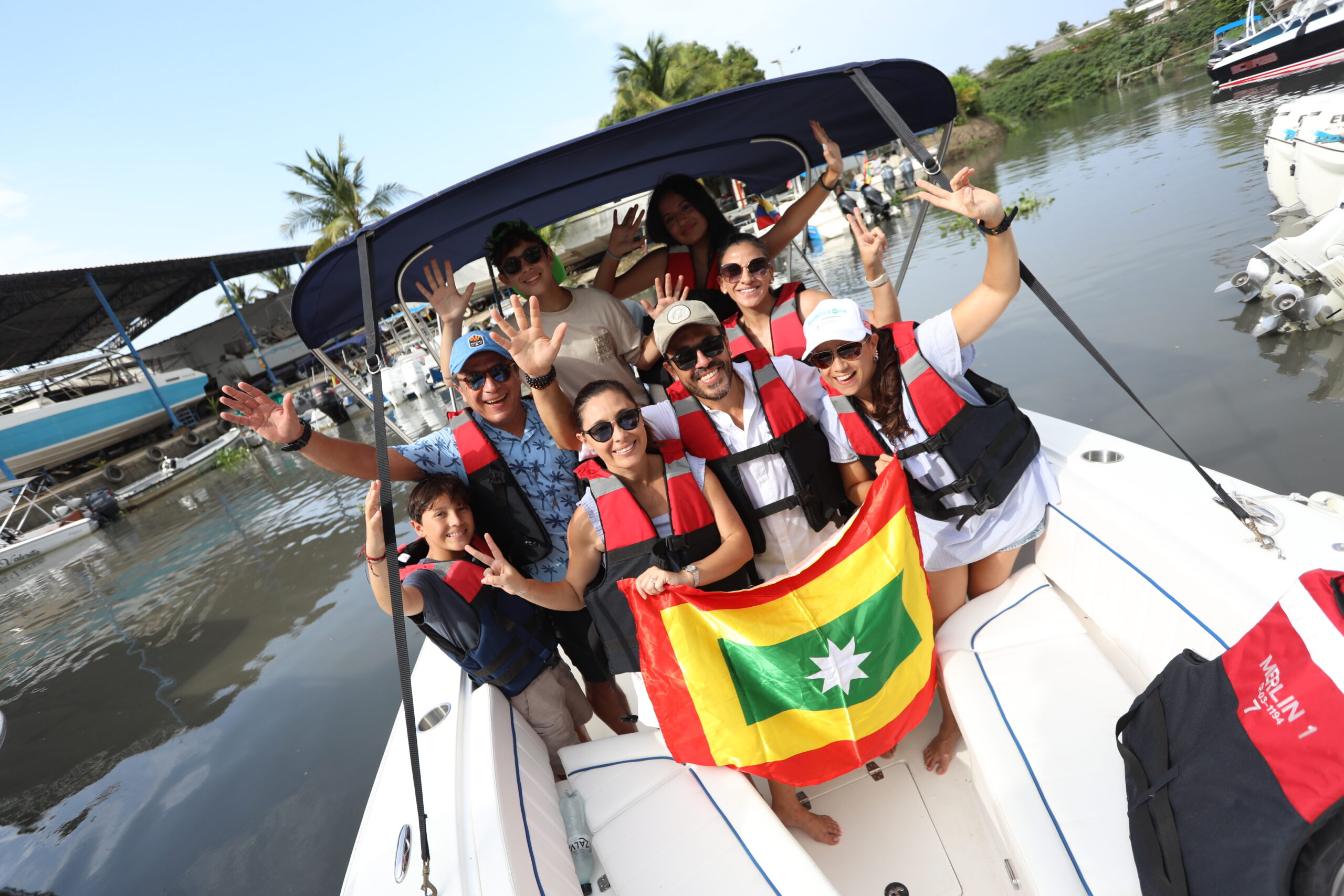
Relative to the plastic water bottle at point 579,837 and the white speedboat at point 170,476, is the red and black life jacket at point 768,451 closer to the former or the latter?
the plastic water bottle at point 579,837

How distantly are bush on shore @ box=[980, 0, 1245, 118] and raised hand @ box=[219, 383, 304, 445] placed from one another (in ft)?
153

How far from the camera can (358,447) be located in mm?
2598

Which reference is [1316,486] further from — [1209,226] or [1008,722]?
[1209,226]

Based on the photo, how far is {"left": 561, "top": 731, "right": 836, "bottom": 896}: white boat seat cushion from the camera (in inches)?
66.8

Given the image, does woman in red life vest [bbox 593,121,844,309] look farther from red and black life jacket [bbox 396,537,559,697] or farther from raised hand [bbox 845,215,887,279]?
red and black life jacket [bbox 396,537,559,697]

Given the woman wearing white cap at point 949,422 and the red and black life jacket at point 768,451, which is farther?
the red and black life jacket at point 768,451

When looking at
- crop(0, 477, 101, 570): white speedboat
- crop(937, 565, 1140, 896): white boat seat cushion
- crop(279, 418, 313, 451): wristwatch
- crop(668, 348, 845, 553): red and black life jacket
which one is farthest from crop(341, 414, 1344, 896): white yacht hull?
crop(0, 477, 101, 570): white speedboat

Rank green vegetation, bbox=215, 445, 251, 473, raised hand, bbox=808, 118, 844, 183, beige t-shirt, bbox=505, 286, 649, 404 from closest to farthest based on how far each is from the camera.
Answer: beige t-shirt, bbox=505, 286, 649, 404 → raised hand, bbox=808, 118, 844, 183 → green vegetation, bbox=215, 445, 251, 473

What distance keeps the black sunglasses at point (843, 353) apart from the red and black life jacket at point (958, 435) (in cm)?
10

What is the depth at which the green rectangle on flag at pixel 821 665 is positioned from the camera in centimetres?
194

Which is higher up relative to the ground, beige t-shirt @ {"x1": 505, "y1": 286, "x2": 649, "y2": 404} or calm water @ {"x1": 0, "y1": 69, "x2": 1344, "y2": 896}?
beige t-shirt @ {"x1": 505, "y1": 286, "x2": 649, "y2": 404}

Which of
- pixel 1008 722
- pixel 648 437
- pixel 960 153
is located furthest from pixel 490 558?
pixel 960 153

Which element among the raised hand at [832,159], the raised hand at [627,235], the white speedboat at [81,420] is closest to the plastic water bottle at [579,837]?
the raised hand at [627,235]

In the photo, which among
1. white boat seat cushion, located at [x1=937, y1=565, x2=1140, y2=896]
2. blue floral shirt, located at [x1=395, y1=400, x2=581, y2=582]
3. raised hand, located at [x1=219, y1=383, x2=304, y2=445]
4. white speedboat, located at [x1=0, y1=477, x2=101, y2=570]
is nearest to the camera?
white boat seat cushion, located at [x1=937, y1=565, x2=1140, y2=896]
